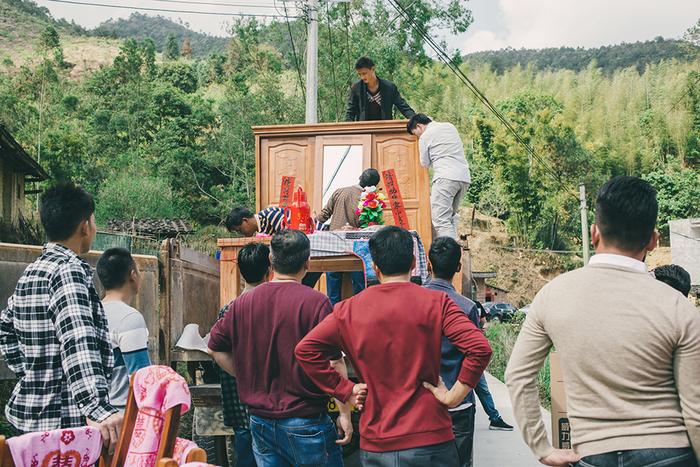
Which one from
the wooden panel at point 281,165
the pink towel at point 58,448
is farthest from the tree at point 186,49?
the pink towel at point 58,448

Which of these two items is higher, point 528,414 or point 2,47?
point 2,47

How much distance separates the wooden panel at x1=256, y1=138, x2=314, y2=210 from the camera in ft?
30.8

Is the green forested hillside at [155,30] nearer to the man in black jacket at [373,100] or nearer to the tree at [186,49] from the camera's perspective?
the tree at [186,49]

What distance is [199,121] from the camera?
151ft

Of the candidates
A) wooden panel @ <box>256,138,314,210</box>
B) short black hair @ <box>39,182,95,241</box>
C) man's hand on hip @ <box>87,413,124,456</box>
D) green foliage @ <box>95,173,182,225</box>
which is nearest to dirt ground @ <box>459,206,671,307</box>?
green foliage @ <box>95,173,182,225</box>

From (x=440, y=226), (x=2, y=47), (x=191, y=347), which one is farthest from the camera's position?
(x=2, y=47)

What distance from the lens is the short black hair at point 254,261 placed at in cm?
468

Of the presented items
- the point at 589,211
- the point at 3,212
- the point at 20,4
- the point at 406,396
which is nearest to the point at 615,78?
the point at 589,211

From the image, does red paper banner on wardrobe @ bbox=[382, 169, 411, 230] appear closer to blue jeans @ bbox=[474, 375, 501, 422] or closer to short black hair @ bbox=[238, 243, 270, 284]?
blue jeans @ bbox=[474, 375, 501, 422]

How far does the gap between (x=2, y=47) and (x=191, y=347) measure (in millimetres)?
117130

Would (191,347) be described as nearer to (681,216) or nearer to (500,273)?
(500,273)

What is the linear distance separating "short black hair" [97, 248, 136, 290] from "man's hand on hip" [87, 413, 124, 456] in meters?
1.60

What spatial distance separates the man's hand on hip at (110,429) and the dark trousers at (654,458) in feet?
5.93

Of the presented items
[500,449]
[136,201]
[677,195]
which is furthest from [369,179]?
[677,195]
